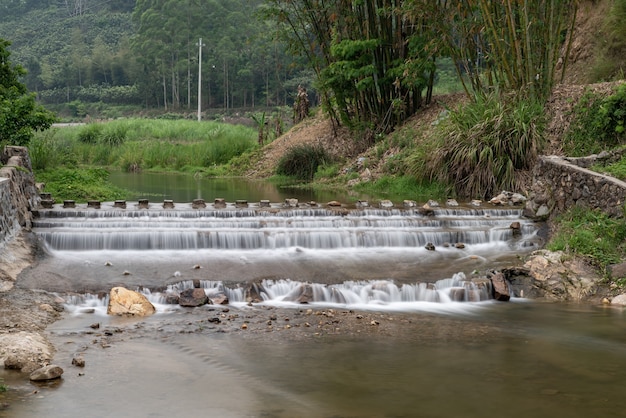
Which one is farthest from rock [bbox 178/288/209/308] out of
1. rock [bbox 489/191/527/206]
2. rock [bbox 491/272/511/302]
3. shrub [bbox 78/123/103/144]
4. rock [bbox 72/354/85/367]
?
shrub [bbox 78/123/103/144]

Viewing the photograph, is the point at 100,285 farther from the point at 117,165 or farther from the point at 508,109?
the point at 117,165

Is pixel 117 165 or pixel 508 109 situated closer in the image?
pixel 508 109

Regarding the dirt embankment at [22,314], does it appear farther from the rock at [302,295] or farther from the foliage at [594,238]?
the foliage at [594,238]

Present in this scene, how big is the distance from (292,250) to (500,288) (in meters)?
2.83

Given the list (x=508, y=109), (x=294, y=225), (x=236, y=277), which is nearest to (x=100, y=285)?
(x=236, y=277)

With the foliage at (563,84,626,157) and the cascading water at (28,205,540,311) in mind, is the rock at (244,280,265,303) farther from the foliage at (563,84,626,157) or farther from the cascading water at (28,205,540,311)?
the foliage at (563,84,626,157)

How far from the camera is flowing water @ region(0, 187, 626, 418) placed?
5250mm

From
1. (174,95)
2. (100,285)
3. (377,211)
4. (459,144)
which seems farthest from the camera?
(174,95)

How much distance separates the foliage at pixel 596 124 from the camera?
13148 millimetres

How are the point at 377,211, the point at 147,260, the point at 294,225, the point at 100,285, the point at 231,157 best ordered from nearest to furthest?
the point at 100,285 → the point at 147,260 → the point at 294,225 → the point at 377,211 → the point at 231,157

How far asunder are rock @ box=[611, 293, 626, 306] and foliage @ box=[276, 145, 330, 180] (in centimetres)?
1200

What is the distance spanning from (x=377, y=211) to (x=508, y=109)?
464 cm

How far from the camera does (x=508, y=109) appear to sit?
1460 cm

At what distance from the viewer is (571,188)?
10.6m
